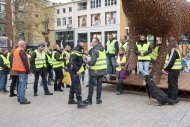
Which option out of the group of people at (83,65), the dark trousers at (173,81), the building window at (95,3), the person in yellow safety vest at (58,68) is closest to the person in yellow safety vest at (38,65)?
the group of people at (83,65)

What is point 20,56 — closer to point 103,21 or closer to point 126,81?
point 126,81

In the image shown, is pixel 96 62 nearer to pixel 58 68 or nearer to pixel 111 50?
pixel 58 68

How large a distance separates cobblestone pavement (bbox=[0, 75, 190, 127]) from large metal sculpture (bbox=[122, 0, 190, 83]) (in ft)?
5.42

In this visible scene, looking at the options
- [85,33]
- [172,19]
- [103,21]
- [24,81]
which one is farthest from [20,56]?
[85,33]

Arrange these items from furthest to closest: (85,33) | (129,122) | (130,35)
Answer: (85,33), (130,35), (129,122)

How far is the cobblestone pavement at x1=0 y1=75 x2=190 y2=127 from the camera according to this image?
613 cm

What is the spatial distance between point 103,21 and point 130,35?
37121 millimetres

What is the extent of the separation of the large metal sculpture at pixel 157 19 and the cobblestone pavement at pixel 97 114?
165 cm

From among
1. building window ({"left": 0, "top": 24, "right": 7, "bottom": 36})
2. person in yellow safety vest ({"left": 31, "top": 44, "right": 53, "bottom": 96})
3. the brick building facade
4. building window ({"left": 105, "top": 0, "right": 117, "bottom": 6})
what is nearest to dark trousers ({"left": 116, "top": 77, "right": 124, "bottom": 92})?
person in yellow safety vest ({"left": 31, "top": 44, "right": 53, "bottom": 96})

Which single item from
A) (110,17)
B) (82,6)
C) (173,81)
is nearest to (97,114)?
(173,81)

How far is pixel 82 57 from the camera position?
782 centimetres

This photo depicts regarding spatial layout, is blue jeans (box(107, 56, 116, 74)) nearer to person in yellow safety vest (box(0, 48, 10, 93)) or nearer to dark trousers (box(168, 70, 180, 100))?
dark trousers (box(168, 70, 180, 100))

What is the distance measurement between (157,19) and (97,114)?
12.3 feet

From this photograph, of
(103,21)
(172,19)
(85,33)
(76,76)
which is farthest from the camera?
(85,33)
